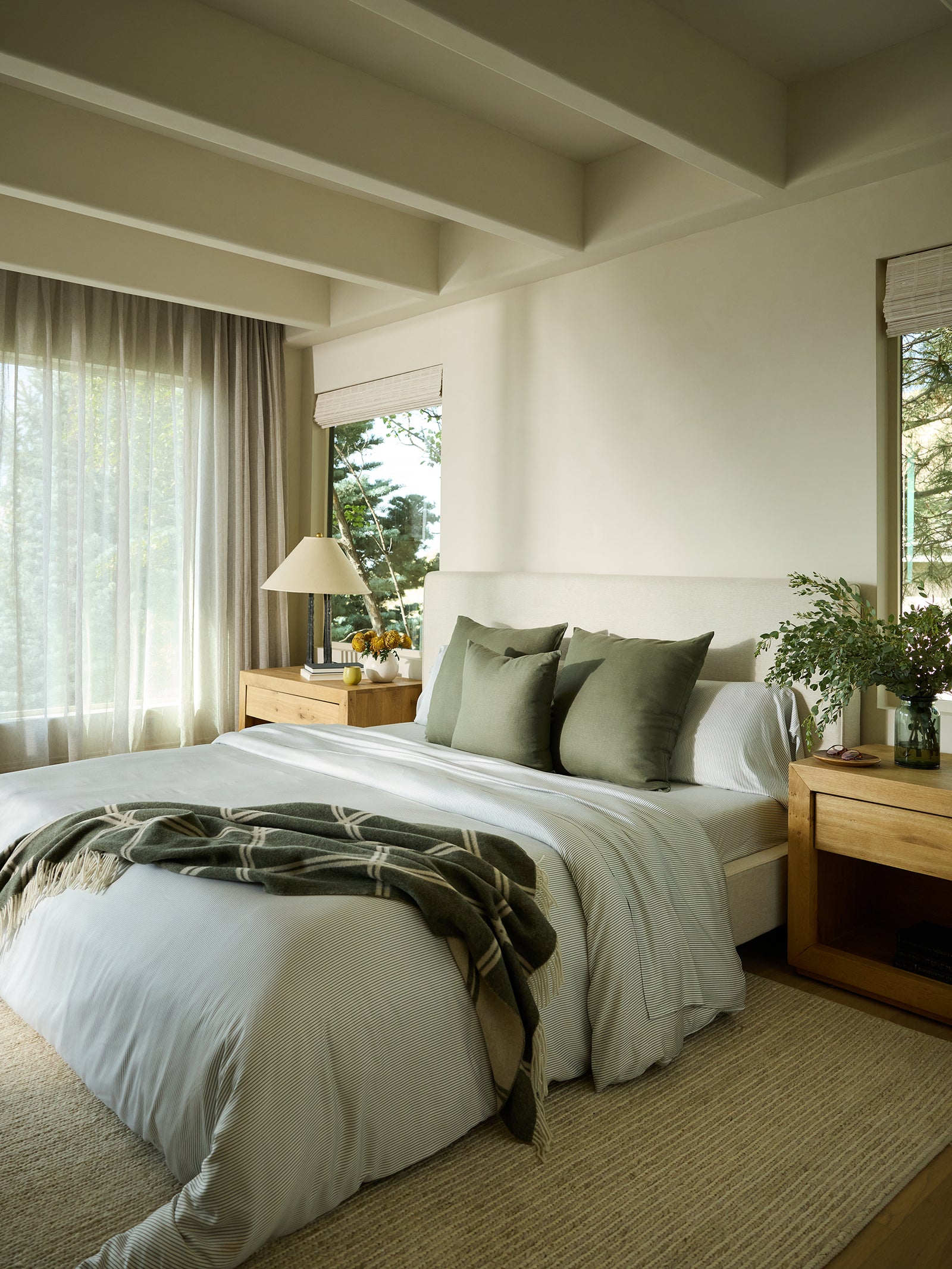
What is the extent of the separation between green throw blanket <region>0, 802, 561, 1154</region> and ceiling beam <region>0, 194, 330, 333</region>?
2.75 metres

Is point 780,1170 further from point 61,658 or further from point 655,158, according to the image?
point 61,658

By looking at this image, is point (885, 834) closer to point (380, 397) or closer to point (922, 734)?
point (922, 734)

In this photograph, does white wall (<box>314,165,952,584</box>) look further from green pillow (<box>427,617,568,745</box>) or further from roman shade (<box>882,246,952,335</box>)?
green pillow (<box>427,617,568,745</box>)

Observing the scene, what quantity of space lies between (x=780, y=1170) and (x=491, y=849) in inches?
34.2

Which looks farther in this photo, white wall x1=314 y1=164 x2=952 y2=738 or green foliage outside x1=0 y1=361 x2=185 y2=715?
green foliage outside x1=0 y1=361 x2=185 y2=715

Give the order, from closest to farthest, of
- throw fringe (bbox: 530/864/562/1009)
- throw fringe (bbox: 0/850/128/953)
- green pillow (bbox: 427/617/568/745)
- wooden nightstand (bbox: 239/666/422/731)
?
throw fringe (bbox: 530/864/562/1009) → throw fringe (bbox: 0/850/128/953) → green pillow (bbox: 427/617/568/745) → wooden nightstand (bbox: 239/666/422/731)

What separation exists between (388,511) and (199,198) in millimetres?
1909

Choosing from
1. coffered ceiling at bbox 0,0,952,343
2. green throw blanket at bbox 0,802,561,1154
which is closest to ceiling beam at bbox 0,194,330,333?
coffered ceiling at bbox 0,0,952,343

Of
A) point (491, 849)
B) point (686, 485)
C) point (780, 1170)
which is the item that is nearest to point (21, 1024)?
point (491, 849)

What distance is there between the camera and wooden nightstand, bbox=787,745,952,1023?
251 centimetres

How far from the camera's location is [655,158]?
352 centimetres

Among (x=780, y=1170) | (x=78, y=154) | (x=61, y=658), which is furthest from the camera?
(x=61, y=658)

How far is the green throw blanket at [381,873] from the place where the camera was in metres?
1.98

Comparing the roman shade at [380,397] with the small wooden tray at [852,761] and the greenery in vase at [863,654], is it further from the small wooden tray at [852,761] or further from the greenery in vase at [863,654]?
the small wooden tray at [852,761]
